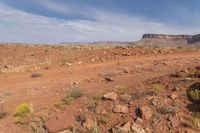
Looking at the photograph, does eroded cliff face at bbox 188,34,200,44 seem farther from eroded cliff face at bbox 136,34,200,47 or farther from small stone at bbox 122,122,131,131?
small stone at bbox 122,122,131,131

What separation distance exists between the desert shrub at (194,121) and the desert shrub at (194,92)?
622mm

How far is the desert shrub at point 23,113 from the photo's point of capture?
29.9 feet

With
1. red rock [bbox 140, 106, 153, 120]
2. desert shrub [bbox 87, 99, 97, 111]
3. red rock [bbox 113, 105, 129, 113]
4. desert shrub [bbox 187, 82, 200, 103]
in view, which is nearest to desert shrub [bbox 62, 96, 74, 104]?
desert shrub [bbox 87, 99, 97, 111]

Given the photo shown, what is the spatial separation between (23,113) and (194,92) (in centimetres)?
480

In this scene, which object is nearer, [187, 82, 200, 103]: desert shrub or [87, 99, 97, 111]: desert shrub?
[187, 82, 200, 103]: desert shrub

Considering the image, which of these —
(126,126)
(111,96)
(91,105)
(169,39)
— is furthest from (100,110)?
(169,39)

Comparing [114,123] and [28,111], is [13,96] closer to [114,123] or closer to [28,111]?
[28,111]

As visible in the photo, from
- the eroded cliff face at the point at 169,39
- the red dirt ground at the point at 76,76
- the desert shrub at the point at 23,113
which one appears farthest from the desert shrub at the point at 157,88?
the eroded cliff face at the point at 169,39

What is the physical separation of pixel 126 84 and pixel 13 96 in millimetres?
4018

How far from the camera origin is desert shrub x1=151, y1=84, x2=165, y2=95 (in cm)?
964

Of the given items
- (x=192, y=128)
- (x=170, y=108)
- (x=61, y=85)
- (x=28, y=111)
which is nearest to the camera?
(x=192, y=128)

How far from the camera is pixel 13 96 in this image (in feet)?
38.7

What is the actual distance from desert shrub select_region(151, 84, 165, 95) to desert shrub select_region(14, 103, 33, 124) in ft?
12.0

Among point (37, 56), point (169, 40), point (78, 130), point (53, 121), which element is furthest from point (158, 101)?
point (169, 40)
